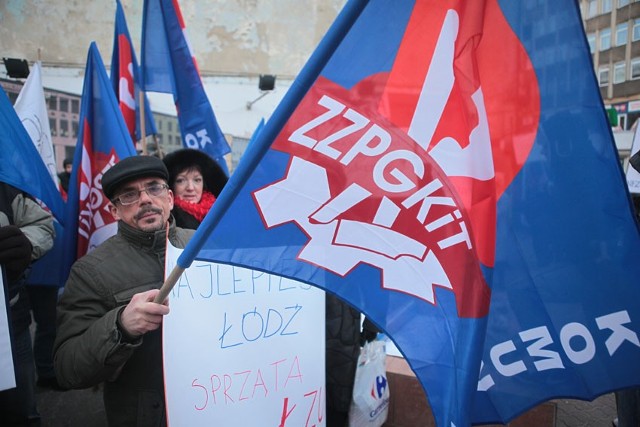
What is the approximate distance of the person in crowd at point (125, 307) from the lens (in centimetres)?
127

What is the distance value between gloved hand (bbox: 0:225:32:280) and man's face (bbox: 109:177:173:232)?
438 millimetres

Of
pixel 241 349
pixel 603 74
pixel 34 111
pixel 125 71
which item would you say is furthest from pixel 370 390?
pixel 125 71

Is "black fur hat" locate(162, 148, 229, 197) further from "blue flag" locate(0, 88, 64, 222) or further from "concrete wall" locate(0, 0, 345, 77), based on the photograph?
"concrete wall" locate(0, 0, 345, 77)

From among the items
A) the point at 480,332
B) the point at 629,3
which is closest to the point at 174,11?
the point at 629,3

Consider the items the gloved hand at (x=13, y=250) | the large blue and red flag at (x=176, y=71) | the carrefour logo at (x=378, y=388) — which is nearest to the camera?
the gloved hand at (x=13, y=250)

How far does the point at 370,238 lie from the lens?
121 cm

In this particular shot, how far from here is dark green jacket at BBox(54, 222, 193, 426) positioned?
4.49 ft

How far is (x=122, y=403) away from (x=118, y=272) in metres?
0.46

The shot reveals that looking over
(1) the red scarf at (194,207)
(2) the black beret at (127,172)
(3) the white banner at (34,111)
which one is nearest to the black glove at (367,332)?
(1) the red scarf at (194,207)

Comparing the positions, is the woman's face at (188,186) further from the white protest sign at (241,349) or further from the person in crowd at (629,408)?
the person in crowd at (629,408)

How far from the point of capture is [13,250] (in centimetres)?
171

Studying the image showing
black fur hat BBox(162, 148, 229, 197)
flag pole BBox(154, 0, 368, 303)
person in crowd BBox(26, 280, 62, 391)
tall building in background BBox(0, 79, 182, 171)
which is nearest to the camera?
flag pole BBox(154, 0, 368, 303)

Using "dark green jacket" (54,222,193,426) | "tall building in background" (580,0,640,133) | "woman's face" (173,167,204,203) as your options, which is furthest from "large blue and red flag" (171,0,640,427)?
"woman's face" (173,167,204,203)

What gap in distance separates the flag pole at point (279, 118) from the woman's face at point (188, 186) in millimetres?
1740
